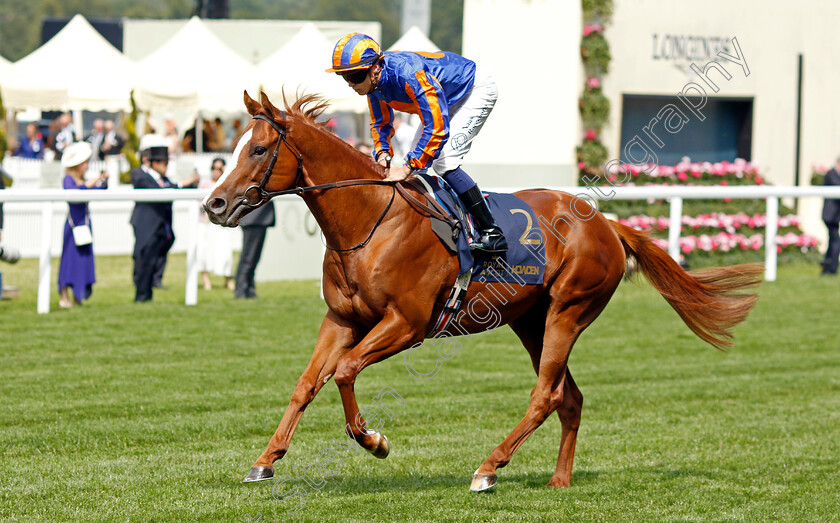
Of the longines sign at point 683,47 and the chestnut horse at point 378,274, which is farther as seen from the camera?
the longines sign at point 683,47

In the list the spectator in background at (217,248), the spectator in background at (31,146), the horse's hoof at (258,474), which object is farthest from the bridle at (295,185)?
the spectator in background at (31,146)

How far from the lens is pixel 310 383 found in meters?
4.58

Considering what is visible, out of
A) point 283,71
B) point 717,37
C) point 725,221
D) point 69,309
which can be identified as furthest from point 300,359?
point 283,71

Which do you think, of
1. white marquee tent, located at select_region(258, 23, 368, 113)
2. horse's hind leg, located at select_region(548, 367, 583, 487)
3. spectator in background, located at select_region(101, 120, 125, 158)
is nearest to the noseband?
horse's hind leg, located at select_region(548, 367, 583, 487)

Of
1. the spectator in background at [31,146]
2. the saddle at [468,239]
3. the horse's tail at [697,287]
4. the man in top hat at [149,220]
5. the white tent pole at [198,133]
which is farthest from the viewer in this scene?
the white tent pole at [198,133]

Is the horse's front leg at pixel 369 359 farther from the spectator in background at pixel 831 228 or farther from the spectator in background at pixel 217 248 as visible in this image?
the spectator in background at pixel 831 228

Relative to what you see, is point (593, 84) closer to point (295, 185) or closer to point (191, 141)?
point (191, 141)

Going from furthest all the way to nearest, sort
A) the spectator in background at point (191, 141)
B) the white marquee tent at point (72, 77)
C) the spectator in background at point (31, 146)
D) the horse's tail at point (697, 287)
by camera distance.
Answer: the spectator in background at point (191, 141) → the spectator in background at point (31, 146) → the white marquee tent at point (72, 77) → the horse's tail at point (697, 287)

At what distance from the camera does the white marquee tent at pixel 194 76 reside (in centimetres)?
1859

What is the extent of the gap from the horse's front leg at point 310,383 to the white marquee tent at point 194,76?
14.6 metres

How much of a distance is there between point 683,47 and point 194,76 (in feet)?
29.9

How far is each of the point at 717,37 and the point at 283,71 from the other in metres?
8.06

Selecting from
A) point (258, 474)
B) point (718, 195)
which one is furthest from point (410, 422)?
point (718, 195)

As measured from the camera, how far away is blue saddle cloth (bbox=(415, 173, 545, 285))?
4.94 meters
